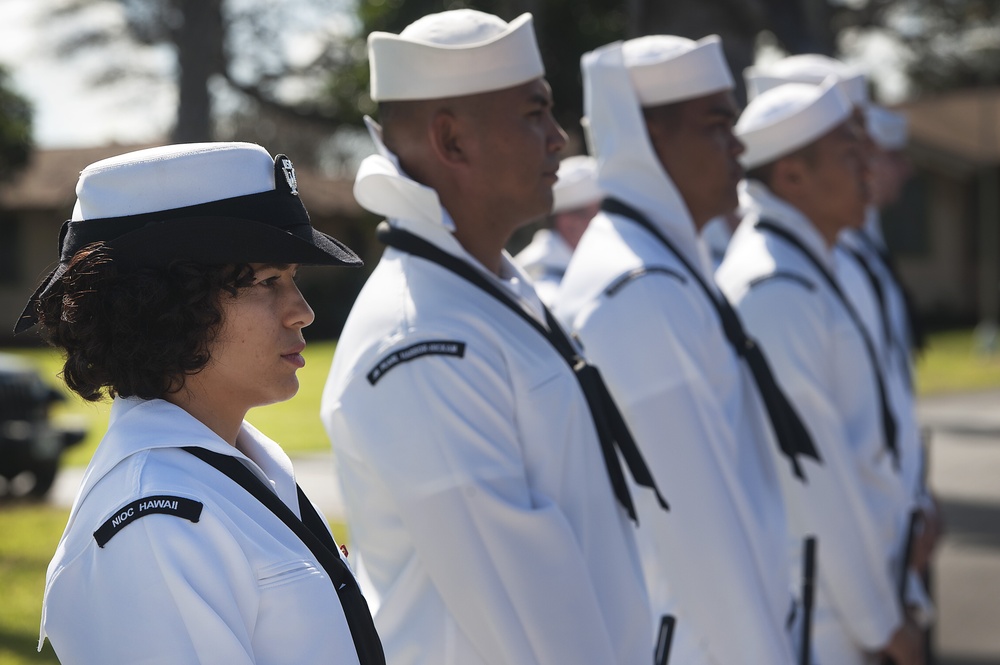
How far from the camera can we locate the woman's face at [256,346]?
215 cm

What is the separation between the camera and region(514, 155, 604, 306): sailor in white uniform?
686cm

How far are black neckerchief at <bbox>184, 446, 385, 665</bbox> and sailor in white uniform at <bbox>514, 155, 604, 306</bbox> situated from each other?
4.61m

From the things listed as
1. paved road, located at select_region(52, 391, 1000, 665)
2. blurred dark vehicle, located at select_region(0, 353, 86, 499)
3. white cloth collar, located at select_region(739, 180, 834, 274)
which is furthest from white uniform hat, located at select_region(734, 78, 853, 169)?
blurred dark vehicle, located at select_region(0, 353, 86, 499)

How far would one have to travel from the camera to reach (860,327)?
460 centimetres

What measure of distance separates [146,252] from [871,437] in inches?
123

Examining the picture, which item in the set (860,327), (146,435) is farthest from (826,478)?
(146,435)

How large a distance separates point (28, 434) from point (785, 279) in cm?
847

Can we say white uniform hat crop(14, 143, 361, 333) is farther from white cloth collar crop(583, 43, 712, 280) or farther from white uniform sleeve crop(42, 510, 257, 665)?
white cloth collar crop(583, 43, 712, 280)

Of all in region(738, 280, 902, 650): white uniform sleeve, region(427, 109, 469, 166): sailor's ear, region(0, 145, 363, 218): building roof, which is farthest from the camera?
region(0, 145, 363, 218): building roof

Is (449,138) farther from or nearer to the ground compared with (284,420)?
farther from the ground

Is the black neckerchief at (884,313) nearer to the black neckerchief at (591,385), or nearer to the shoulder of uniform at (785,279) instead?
the shoulder of uniform at (785,279)

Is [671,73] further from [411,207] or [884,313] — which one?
[884,313]

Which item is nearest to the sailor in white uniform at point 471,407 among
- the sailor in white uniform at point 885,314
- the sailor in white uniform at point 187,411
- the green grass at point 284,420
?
the sailor in white uniform at point 187,411

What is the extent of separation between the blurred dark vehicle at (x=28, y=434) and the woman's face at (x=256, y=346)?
9744 mm
